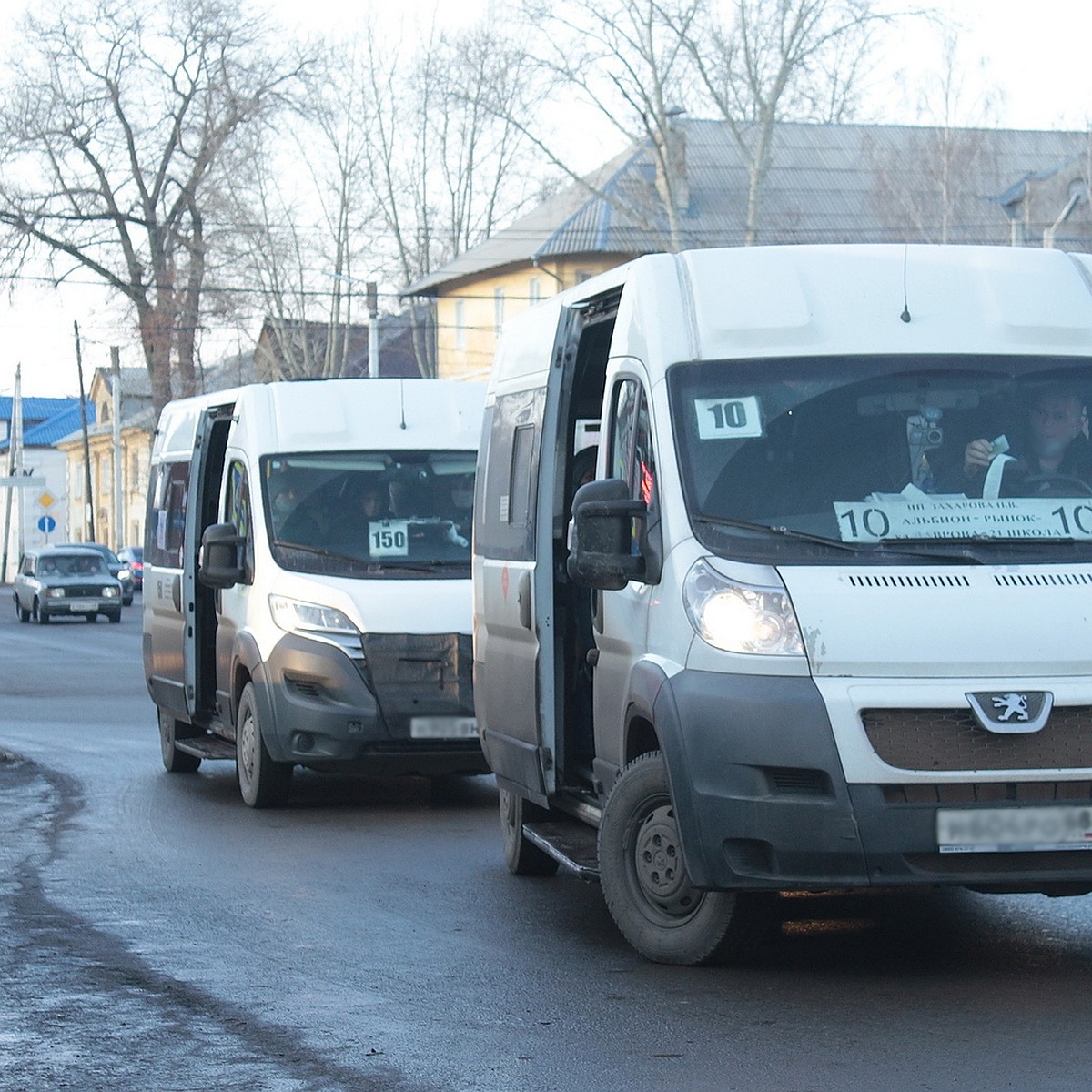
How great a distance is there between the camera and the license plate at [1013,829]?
6328mm

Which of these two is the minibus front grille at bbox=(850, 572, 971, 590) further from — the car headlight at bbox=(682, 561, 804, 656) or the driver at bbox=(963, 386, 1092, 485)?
the driver at bbox=(963, 386, 1092, 485)

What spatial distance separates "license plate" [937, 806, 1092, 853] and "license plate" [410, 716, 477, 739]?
528cm

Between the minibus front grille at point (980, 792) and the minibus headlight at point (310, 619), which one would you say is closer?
A: the minibus front grille at point (980, 792)

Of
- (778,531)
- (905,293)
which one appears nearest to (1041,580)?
(778,531)

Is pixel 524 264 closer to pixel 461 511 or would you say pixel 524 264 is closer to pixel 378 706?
pixel 461 511

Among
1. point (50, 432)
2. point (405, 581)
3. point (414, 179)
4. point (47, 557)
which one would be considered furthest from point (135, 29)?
point (50, 432)

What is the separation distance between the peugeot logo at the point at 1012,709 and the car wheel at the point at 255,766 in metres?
6.03

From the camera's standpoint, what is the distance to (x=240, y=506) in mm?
12672

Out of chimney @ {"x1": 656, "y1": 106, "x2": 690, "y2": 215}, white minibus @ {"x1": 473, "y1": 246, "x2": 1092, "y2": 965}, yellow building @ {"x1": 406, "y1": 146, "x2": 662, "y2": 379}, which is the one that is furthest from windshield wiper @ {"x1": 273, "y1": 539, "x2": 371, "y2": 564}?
yellow building @ {"x1": 406, "y1": 146, "x2": 662, "y2": 379}

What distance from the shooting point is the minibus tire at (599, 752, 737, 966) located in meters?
6.83

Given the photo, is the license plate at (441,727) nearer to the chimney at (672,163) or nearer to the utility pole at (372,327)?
the utility pole at (372,327)

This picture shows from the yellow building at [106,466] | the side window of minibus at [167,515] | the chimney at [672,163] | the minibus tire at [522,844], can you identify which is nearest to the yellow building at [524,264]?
the chimney at [672,163]

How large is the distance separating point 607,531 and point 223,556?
5670mm

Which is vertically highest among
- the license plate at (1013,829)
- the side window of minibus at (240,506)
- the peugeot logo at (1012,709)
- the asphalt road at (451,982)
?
the side window of minibus at (240,506)
